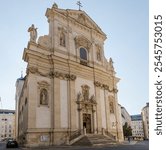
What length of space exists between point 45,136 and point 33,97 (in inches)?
155

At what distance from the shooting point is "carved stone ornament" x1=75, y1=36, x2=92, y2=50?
27.6 metres

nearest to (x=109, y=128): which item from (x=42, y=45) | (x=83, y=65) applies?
(x=83, y=65)

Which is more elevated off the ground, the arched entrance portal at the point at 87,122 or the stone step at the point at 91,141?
the arched entrance portal at the point at 87,122

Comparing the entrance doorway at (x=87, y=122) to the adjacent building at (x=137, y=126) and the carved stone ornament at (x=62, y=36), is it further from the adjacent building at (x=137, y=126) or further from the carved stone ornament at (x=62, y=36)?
the adjacent building at (x=137, y=126)

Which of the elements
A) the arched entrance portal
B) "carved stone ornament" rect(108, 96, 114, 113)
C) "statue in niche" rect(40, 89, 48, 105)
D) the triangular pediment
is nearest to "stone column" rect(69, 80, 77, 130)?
the arched entrance portal

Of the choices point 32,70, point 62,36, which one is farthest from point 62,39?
point 32,70

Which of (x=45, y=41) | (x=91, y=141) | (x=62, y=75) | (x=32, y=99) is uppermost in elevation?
(x=45, y=41)

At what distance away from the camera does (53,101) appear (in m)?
22.1

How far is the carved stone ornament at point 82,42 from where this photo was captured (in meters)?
27.6

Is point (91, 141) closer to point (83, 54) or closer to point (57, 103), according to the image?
point (57, 103)

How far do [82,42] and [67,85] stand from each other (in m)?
7.23

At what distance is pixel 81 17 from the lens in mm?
30047

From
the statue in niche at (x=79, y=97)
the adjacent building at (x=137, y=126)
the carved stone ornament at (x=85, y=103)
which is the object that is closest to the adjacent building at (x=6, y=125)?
the adjacent building at (x=137, y=126)

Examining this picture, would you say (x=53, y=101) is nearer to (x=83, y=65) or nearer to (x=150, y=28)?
(x=83, y=65)
